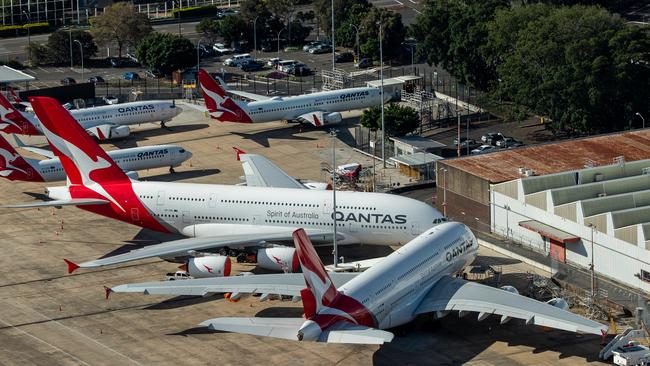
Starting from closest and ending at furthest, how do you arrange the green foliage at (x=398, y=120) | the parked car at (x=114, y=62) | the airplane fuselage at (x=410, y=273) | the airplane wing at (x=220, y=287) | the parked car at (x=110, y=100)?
the airplane fuselage at (x=410, y=273) → the airplane wing at (x=220, y=287) → the green foliage at (x=398, y=120) → the parked car at (x=110, y=100) → the parked car at (x=114, y=62)

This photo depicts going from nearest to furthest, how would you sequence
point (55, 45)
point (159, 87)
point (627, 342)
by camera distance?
point (627, 342), point (159, 87), point (55, 45)

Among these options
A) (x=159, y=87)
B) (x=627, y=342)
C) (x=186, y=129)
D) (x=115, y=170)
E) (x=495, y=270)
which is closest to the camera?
(x=627, y=342)

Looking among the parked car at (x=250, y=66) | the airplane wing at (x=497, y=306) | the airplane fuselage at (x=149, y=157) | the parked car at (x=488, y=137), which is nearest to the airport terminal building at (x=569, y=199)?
the airplane wing at (x=497, y=306)

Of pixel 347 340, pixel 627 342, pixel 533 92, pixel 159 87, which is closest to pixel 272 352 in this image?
pixel 347 340

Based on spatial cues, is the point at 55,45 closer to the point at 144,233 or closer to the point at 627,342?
the point at 144,233

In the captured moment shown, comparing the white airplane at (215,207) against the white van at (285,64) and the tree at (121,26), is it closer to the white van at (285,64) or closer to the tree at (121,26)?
the white van at (285,64)

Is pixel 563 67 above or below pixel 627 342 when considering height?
above

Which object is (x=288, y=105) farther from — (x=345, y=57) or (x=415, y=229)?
(x=415, y=229)
